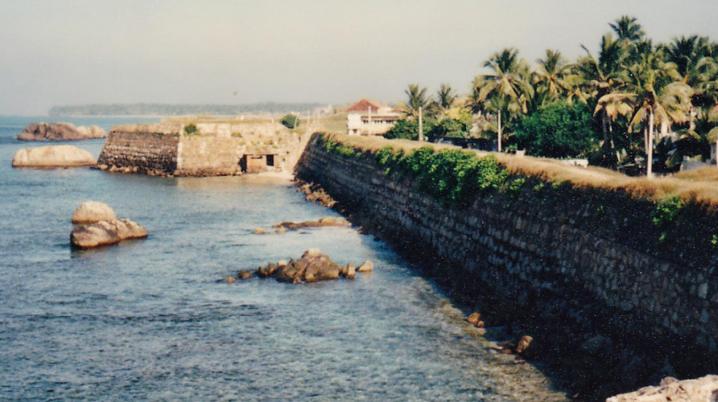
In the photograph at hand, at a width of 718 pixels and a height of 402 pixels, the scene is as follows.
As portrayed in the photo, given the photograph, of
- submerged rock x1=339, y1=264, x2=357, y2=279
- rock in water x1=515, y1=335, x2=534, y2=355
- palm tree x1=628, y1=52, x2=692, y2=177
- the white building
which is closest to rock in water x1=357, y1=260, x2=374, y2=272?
submerged rock x1=339, y1=264, x2=357, y2=279

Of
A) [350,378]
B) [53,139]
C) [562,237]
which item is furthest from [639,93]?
[53,139]

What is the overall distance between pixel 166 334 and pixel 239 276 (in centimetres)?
971

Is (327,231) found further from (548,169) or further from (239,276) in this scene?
(548,169)

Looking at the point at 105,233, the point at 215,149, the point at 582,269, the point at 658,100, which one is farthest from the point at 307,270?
the point at 215,149

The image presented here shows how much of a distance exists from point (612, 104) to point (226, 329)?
29339 millimetres

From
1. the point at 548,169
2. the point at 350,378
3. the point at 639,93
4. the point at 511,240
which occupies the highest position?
the point at 639,93

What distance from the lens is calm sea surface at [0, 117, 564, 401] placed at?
24297mm

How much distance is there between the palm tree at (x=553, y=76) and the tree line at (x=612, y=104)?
3.8 inches

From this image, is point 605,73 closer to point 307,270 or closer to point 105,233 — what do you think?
point 307,270

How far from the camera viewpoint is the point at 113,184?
89375 millimetres

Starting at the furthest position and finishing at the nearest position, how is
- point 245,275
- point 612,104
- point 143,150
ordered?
point 143,150
point 612,104
point 245,275

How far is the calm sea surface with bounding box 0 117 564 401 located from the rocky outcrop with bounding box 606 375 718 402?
710 cm

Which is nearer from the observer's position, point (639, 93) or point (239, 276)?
point (239, 276)

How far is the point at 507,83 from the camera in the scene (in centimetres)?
7319
